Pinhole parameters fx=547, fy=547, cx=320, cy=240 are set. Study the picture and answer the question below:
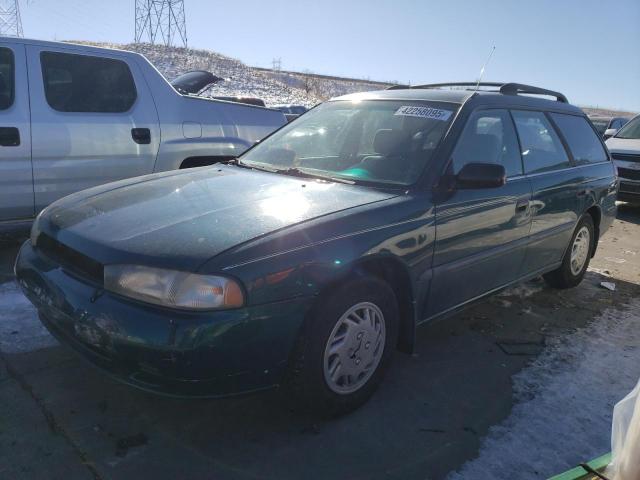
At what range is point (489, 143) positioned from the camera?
3.57 meters

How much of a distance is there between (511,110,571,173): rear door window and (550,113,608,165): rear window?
18 cm

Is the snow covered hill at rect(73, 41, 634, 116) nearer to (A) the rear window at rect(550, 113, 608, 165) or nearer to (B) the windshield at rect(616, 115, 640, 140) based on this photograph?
(B) the windshield at rect(616, 115, 640, 140)

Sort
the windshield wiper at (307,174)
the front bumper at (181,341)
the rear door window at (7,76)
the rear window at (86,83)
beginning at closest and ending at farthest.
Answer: the front bumper at (181,341) < the windshield wiper at (307,174) < the rear door window at (7,76) < the rear window at (86,83)

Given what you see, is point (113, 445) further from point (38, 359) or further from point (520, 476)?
point (520, 476)

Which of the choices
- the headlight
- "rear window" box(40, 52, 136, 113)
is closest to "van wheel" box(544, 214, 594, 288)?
the headlight

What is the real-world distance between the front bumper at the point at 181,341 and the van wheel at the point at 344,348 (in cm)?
11

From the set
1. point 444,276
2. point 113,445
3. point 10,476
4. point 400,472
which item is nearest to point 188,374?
point 113,445

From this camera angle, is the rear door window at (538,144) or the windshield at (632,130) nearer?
the rear door window at (538,144)

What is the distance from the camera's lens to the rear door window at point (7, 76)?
173 inches

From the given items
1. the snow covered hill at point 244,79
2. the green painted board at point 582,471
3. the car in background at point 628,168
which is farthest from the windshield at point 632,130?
the snow covered hill at point 244,79

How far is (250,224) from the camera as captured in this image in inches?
97.3

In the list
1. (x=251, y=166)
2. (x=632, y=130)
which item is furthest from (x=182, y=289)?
(x=632, y=130)

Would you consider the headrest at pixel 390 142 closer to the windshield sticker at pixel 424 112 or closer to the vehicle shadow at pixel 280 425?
the windshield sticker at pixel 424 112

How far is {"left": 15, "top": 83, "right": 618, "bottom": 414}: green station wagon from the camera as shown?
223 centimetres
